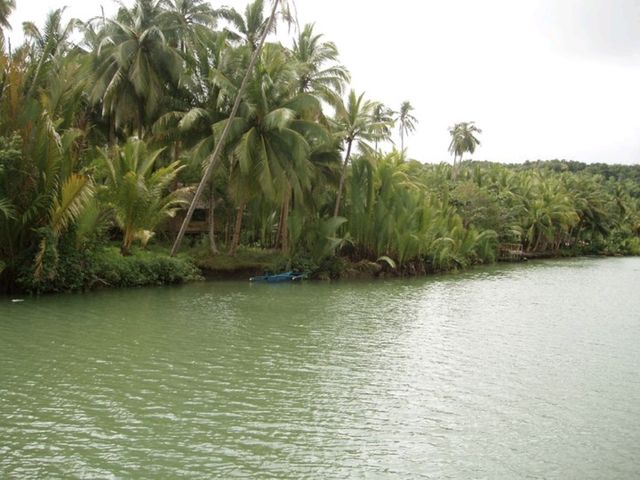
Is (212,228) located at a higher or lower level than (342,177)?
lower

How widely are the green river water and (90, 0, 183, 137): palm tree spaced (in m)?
10.2

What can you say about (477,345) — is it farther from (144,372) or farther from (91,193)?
(91,193)

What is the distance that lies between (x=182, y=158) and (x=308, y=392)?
16659mm

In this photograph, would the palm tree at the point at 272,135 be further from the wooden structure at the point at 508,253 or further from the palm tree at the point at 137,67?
the wooden structure at the point at 508,253

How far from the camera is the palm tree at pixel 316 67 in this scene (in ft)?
78.3

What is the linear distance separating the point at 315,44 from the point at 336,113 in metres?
3.55

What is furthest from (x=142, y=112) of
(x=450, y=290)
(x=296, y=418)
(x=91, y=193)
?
(x=296, y=418)

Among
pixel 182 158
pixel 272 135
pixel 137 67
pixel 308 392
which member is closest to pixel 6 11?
pixel 137 67

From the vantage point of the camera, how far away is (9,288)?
15305 mm

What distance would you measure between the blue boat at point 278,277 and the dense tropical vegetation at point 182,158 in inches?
32.8

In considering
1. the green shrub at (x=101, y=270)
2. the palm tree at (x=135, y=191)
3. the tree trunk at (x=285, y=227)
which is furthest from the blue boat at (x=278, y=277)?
the palm tree at (x=135, y=191)

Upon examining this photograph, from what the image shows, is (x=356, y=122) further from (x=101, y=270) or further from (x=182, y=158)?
(x=101, y=270)

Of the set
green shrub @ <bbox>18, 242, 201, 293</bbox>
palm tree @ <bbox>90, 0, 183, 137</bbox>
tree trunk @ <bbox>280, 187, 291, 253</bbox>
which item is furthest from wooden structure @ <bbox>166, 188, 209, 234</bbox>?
green shrub @ <bbox>18, 242, 201, 293</bbox>

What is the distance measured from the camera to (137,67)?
21938 mm
